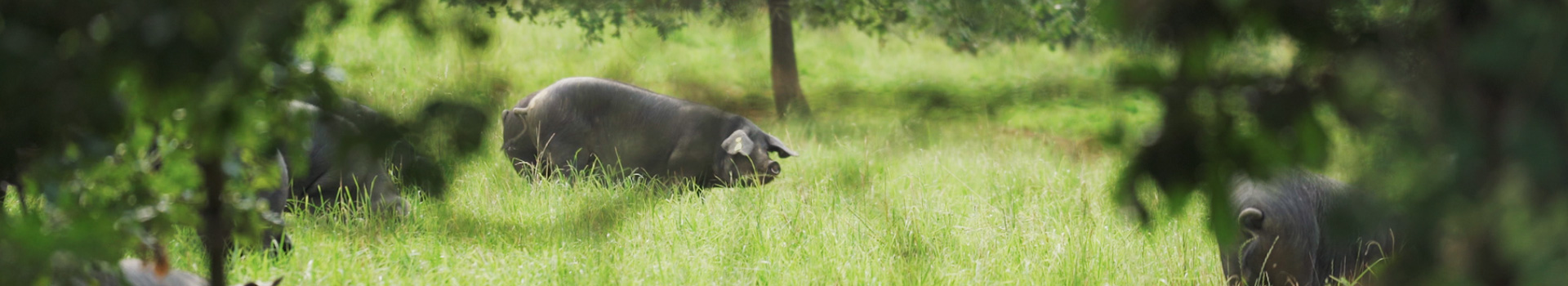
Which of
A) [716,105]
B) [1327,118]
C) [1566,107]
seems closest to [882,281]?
[716,105]

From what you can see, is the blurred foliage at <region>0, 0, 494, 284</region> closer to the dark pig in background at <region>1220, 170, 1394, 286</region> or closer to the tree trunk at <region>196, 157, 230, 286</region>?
the tree trunk at <region>196, 157, 230, 286</region>

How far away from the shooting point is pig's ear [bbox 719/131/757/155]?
457 cm

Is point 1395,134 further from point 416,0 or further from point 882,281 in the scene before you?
point 882,281

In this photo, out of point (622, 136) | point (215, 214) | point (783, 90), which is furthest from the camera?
point (622, 136)

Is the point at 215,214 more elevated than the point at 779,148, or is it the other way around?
the point at 215,214

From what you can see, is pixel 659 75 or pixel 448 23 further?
pixel 659 75

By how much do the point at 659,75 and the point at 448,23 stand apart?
0.43m

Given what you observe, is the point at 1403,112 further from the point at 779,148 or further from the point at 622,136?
the point at 622,136

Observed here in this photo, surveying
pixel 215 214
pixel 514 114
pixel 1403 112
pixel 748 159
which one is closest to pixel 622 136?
pixel 514 114

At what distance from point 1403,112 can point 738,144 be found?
3822 mm

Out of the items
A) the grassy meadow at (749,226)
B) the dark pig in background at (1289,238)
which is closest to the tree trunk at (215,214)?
the grassy meadow at (749,226)

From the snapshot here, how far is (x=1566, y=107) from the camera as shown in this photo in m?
0.71

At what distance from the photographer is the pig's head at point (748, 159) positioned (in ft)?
15.1

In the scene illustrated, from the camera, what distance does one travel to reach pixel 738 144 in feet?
15.0
